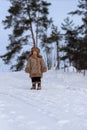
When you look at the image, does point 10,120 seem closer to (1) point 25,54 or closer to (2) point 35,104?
(2) point 35,104

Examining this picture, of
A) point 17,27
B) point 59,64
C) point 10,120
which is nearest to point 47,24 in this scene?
point 17,27

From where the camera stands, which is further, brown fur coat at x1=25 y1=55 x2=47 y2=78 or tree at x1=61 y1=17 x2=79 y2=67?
tree at x1=61 y1=17 x2=79 y2=67

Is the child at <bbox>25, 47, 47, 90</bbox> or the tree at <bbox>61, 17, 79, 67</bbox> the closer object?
the child at <bbox>25, 47, 47, 90</bbox>

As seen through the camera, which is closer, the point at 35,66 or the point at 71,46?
the point at 35,66

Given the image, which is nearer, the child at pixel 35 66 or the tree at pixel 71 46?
the child at pixel 35 66

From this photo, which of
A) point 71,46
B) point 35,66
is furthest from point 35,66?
point 71,46

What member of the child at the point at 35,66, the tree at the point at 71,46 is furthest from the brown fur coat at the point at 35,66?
the tree at the point at 71,46

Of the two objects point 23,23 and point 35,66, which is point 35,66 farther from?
point 23,23

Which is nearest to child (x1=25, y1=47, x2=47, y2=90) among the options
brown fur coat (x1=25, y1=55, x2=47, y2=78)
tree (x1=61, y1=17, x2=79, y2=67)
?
brown fur coat (x1=25, y1=55, x2=47, y2=78)

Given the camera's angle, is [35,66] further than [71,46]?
No

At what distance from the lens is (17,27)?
4044 cm

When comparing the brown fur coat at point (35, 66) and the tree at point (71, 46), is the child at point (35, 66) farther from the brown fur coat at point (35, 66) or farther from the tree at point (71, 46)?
the tree at point (71, 46)

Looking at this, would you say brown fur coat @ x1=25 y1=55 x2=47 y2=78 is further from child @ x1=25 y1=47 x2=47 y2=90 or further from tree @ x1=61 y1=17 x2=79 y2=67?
tree @ x1=61 y1=17 x2=79 y2=67

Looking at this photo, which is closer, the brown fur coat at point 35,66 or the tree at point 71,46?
the brown fur coat at point 35,66
